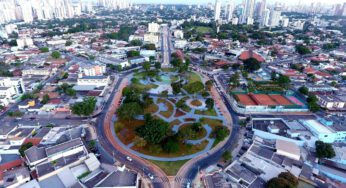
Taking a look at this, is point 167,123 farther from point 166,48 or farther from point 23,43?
point 23,43

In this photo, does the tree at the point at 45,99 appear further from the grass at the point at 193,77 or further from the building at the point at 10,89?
the grass at the point at 193,77

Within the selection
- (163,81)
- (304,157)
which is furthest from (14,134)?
(304,157)

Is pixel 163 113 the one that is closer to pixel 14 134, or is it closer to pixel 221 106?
pixel 221 106

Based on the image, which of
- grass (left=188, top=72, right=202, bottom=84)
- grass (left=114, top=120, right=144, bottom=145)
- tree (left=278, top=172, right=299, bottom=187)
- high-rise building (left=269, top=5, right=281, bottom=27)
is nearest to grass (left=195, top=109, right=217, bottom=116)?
grass (left=114, top=120, right=144, bottom=145)

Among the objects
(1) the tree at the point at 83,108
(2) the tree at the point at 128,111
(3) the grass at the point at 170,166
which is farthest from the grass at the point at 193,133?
(1) the tree at the point at 83,108

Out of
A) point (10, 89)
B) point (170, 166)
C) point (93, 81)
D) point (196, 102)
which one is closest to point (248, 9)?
point (196, 102)
